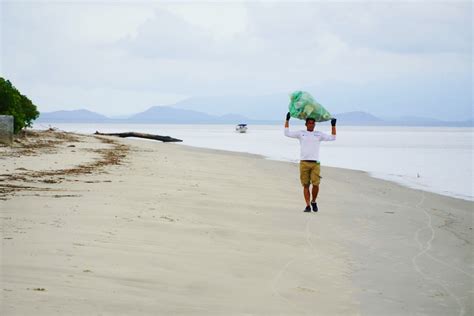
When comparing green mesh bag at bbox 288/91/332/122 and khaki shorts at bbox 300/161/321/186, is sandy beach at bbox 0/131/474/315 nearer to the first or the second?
khaki shorts at bbox 300/161/321/186

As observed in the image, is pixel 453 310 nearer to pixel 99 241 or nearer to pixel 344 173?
pixel 99 241

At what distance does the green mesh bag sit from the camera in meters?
11.8

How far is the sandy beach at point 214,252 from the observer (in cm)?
538

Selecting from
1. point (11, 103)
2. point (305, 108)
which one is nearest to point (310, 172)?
point (305, 108)

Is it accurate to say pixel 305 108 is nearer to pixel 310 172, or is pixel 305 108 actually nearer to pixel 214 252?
pixel 310 172

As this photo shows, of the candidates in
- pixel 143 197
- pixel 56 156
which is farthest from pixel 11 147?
pixel 143 197

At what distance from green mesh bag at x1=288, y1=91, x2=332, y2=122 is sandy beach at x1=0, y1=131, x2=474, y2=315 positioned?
1.91 metres

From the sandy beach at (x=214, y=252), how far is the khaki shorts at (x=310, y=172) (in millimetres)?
696

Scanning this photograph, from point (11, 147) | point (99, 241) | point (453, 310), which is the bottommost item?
point (453, 310)

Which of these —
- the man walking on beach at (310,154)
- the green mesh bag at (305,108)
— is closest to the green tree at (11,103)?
the green mesh bag at (305,108)

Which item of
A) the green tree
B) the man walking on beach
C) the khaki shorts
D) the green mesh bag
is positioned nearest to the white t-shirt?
the man walking on beach

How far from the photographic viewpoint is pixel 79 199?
9914 millimetres

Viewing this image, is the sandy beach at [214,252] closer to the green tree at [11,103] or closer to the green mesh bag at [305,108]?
the green mesh bag at [305,108]

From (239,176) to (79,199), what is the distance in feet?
29.0
